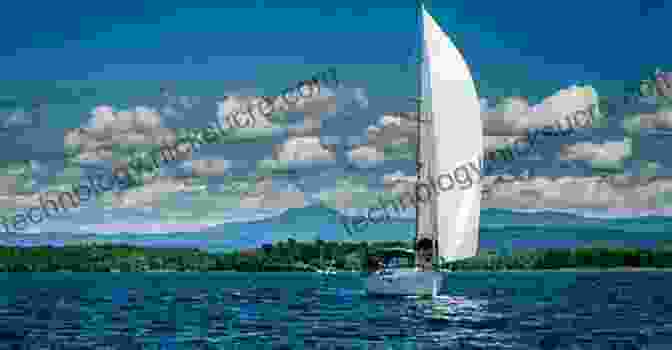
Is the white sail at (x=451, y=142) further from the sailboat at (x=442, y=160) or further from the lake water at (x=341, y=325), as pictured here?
the lake water at (x=341, y=325)

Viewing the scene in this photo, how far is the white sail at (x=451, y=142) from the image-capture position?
66000 millimetres

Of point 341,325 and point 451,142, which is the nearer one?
point 341,325

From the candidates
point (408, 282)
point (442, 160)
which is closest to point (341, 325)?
point (408, 282)

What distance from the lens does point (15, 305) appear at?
76.6m

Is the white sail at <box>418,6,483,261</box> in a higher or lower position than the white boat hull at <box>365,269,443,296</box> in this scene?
higher

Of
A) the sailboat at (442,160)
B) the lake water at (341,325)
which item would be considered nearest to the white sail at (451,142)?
the sailboat at (442,160)

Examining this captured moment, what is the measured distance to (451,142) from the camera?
220ft

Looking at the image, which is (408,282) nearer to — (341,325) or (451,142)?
(451,142)

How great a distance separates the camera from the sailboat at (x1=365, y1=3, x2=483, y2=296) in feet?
217

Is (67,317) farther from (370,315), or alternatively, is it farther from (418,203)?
(418,203)

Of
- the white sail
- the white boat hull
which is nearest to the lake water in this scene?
the white boat hull

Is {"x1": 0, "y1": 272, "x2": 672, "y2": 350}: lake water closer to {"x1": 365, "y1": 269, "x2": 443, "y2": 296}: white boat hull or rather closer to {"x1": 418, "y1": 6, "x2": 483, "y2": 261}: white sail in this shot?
{"x1": 365, "y1": 269, "x2": 443, "y2": 296}: white boat hull

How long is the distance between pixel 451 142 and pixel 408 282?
33.9ft

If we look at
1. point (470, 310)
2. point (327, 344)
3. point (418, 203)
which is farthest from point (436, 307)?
point (327, 344)
